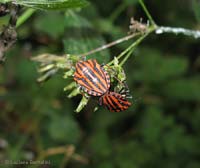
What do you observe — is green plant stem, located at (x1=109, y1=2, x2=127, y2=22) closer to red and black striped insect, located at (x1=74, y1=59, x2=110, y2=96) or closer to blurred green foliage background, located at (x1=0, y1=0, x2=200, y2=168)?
blurred green foliage background, located at (x1=0, y1=0, x2=200, y2=168)

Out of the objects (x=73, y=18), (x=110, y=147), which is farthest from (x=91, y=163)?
(x=73, y=18)

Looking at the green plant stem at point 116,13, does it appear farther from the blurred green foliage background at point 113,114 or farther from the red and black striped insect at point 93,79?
the red and black striped insect at point 93,79

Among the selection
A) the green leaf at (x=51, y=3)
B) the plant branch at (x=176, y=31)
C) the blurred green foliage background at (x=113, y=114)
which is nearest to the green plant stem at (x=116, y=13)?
the blurred green foliage background at (x=113, y=114)

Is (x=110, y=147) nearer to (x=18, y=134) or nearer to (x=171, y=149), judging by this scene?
(x=171, y=149)

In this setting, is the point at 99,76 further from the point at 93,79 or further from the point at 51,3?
the point at 51,3

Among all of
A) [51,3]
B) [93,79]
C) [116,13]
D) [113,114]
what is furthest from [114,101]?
[113,114]

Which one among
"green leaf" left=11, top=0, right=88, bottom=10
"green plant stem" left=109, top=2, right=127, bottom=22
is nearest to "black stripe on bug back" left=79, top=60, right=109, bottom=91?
"green leaf" left=11, top=0, right=88, bottom=10
